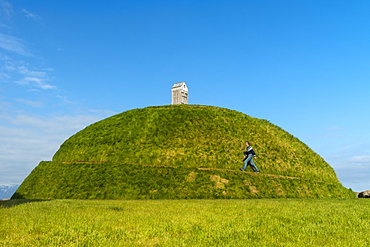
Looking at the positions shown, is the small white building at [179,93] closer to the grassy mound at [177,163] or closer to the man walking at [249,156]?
the grassy mound at [177,163]

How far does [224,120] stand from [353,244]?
25.8 meters

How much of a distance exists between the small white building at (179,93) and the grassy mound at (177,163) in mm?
13249

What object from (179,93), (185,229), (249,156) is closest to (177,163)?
(249,156)

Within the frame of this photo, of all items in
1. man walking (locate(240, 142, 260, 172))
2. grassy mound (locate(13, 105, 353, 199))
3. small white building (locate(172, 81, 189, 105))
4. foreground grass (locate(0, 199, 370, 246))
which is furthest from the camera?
small white building (locate(172, 81, 189, 105))

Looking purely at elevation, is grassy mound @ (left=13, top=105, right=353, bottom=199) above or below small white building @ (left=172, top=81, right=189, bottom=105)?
below

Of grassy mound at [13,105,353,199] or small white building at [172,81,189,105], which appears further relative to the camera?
small white building at [172,81,189,105]

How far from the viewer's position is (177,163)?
25000 millimetres

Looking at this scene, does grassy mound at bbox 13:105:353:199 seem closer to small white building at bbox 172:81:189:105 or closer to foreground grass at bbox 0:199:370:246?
foreground grass at bbox 0:199:370:246

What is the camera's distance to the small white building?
46969mm

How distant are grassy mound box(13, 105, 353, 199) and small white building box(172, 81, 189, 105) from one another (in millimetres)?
13249

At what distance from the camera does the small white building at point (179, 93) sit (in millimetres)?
46969

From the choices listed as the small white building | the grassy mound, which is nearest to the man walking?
the grassy mound

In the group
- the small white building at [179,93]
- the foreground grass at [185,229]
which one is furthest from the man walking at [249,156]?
the small white building at [179,93]

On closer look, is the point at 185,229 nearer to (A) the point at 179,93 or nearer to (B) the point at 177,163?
(B) the point at 177,163
